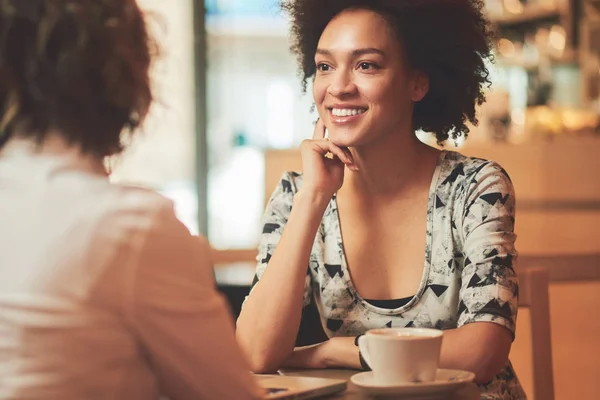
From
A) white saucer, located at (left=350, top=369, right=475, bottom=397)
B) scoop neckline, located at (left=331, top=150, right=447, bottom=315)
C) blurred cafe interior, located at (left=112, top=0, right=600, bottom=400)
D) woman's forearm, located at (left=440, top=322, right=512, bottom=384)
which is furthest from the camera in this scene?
blurred cafe interior, located at (left=112, top=0, right=600, bottom=400)

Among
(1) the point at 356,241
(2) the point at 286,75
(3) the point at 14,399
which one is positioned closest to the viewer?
(3) the point at 14,399

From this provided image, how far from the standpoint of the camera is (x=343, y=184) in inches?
74.7

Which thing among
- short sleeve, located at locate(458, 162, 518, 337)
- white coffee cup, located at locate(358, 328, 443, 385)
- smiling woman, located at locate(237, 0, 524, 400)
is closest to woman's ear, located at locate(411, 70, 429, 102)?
smiling woman, located at locate(237, 0, 524, 400)

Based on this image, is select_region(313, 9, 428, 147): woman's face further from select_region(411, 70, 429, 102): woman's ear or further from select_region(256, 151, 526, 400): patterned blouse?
select_region(256, 151, 526, 400): patterned blouse

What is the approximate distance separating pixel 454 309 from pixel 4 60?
106cm

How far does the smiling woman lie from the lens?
158 centimetres

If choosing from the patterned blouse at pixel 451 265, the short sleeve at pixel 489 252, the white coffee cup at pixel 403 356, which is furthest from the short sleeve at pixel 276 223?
the white coffee cup at pixel 403 356

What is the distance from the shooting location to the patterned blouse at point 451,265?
1.56 metres

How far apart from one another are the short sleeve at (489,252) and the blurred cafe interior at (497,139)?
0.67ft

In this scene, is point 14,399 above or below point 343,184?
below

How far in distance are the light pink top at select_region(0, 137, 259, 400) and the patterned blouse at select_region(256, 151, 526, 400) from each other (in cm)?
78

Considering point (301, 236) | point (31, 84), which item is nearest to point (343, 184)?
point (301, 236)

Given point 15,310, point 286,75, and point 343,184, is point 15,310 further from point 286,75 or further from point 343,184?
point 286,75

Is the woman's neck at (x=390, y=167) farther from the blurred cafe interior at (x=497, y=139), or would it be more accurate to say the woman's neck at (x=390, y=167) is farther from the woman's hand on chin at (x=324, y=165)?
the blurred cafe interior at (x=497, y=139)
